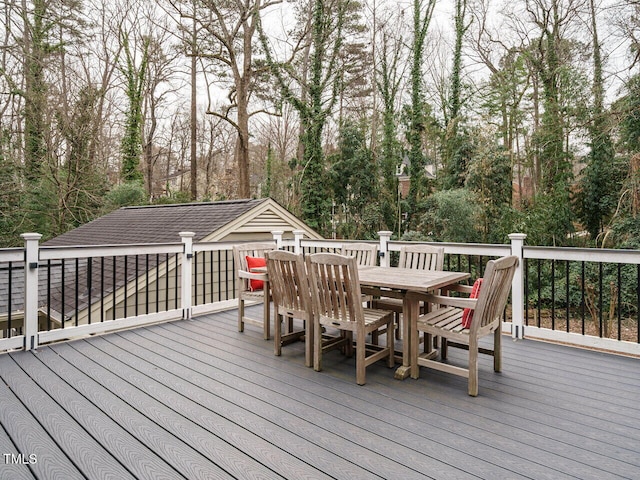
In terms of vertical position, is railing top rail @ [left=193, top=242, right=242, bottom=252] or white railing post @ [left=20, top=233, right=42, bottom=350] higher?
railing top rail @ [left=193, top=242, right=242, bottom=252]

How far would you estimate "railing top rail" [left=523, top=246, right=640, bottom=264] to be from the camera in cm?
334

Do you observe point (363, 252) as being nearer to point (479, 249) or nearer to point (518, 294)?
point (479, 249)

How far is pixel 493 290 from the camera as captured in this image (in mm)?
2783

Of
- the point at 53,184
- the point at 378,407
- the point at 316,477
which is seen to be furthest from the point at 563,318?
the point at 53,184

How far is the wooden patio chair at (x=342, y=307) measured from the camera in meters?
2.92

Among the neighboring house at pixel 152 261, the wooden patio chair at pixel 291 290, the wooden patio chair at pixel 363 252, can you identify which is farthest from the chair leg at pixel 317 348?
the neighboring house at pixel 152 261

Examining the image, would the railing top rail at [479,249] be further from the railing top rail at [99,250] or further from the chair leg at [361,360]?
the railing top rail at [99,250]

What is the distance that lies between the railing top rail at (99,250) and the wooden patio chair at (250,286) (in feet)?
2.65

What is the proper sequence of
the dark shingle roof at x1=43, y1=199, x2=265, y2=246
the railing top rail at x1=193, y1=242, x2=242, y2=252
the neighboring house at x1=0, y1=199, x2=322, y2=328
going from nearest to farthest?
1. the railing top rail at x1=193, y1=242, x2=242, y2=252
2. the neighboring house at x1=0, y1=199, x2=322, y2=328
3. the dark shingle roof at x1=43, y1=199, x2=265, y2=246

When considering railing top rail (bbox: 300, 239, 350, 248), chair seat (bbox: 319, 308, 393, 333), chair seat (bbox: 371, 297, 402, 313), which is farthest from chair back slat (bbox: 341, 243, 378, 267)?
chair seat (bbox: 319, 308, 393, 333)

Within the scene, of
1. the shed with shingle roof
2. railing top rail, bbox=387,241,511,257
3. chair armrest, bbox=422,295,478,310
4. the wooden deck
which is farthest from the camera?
the shed with shingle roof

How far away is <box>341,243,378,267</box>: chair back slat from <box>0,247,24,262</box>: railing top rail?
3095mm

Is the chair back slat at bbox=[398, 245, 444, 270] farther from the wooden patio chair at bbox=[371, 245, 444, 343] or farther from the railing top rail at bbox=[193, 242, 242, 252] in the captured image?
the railing top rail at bbox=[193, 242, 242, 252]

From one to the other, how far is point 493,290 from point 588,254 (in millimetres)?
1417
